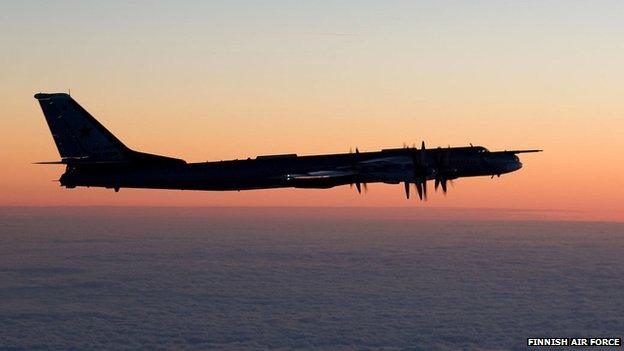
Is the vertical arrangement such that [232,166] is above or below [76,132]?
below

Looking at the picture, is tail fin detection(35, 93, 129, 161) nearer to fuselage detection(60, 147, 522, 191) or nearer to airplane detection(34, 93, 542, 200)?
airplane detection(34, 93, 542, 200)

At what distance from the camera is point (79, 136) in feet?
218

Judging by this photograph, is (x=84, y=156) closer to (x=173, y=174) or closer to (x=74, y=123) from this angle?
(x=74, y=123)

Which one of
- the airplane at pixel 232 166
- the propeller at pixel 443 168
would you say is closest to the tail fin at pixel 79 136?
the airplane at pixel 232 166

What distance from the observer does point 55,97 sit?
Result: 66.8 metres

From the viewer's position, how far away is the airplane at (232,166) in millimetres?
64750

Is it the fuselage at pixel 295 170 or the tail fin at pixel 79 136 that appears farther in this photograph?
the tail fin at pixel 79 136

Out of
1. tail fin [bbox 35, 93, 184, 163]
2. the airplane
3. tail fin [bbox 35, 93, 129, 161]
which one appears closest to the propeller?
the airplane

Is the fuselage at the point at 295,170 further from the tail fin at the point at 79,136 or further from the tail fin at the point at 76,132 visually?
the tail fin at the point at 76,132

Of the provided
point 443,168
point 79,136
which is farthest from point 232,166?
point 443,168

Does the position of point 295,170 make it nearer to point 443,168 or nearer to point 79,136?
point 443,168

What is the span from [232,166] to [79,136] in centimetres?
1590

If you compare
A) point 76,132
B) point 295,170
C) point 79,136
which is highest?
point 76,132

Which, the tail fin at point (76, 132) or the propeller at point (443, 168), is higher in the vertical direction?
the tail fin at point (76, 132)
